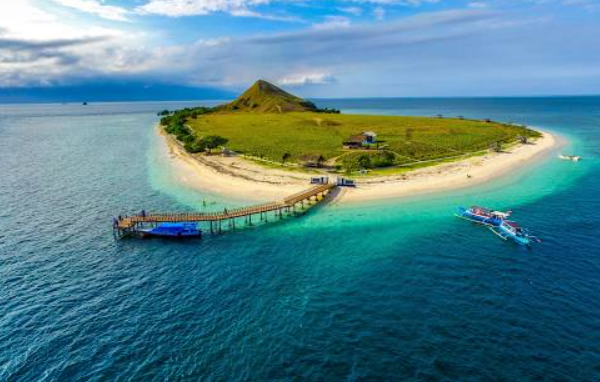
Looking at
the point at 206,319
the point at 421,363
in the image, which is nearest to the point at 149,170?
the point at 206,319

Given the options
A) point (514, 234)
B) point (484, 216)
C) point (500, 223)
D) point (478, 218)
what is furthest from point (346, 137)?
point (514, 234)

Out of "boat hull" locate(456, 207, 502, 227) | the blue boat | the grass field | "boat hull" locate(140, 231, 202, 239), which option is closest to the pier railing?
the blue boat

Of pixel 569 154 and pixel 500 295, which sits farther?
pixel 569 154

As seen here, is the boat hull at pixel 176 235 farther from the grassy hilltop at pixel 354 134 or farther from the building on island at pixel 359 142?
the building on island at pixel 359 142

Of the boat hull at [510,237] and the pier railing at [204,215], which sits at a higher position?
the pier railing at [204,215]

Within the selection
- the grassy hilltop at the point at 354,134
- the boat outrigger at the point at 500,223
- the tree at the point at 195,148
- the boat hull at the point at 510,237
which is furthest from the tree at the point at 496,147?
the tree at the point at 195,148

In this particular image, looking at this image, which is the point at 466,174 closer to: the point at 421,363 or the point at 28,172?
the point at 421,363

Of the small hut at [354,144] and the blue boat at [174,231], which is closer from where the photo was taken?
the blue boat at [174,231]
